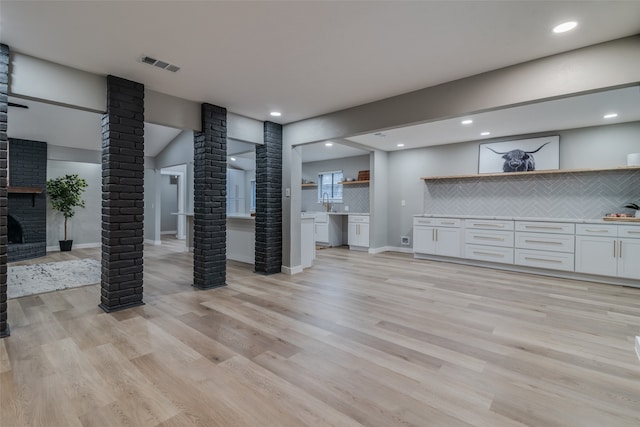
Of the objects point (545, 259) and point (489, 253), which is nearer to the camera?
point (545, 259)

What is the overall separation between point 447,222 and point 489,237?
78 centimetres

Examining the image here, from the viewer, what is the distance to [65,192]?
22.5ft

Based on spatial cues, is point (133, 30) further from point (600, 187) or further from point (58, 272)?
point (600, 187)

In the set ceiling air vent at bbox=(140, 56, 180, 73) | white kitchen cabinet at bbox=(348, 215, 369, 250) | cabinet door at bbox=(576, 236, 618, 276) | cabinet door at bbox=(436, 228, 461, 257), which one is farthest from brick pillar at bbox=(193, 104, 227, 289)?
cabinet door at bbox=(576, 236, 618, 276)

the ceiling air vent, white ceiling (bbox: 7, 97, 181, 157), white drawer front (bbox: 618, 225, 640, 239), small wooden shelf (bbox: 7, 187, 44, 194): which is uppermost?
white ceiling (bbox: 7, 97, 181, 157)

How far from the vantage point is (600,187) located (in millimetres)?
4828

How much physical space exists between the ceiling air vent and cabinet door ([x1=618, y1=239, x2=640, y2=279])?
6.09m

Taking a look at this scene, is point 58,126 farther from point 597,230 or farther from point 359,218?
point 597,230

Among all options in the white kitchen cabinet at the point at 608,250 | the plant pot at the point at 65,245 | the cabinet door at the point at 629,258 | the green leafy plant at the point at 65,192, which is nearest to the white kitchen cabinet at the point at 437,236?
the white kitchen cabinet at the point at 608,250

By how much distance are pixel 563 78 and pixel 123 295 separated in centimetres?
466

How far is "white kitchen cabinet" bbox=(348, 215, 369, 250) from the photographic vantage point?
707 cm

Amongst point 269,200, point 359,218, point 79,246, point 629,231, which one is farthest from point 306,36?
point 79,246

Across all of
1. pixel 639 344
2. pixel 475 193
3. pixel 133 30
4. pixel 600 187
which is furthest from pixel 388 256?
pixel 133 30

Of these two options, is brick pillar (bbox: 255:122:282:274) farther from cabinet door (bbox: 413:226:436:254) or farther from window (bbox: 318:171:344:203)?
window (bbox: 318:171:344:203)
